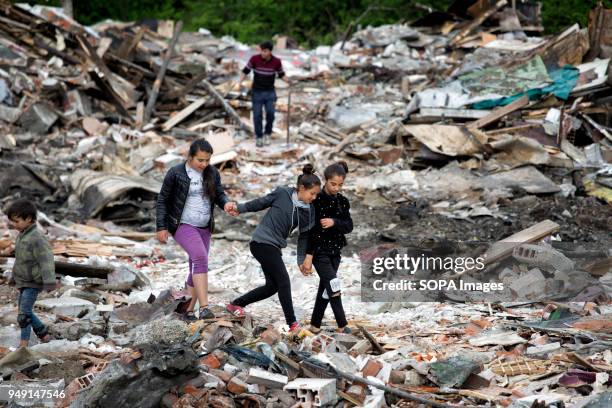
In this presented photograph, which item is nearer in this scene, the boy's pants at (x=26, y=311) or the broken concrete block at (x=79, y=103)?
the boy's pants at (x=26, y=311)

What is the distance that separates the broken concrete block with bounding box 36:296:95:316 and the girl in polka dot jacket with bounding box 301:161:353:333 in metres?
2.16

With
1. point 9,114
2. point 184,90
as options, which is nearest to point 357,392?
point 9,114

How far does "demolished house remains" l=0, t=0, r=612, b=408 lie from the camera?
5336 millimetres

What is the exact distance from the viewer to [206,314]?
20.8 ft

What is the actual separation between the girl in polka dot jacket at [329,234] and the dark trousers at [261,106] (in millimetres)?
8086

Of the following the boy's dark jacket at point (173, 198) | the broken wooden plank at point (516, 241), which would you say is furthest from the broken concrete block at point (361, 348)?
the broken wooden plank at point (516, 241)

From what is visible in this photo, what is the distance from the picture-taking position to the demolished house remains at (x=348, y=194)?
5336 millimetres

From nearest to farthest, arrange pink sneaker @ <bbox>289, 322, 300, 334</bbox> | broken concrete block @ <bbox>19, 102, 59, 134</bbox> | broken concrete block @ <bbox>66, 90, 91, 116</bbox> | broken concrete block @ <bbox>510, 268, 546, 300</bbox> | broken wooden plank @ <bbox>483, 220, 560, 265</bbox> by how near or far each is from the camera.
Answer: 1. pink sneaker @ <bbox>289, 322, 300, 334</bbox>
2. broken concrete block @ <bbox>510, 268, 546, 300</bbox>
3. broken wooden plank @ <bbox>483, 220, 560, 265</bbox>
4. broken concrete block @ <bbox>19, 102, 59, 134</bbox>
5. broken concrete block @ <bbox>66, 90, 91, 116</bbox>

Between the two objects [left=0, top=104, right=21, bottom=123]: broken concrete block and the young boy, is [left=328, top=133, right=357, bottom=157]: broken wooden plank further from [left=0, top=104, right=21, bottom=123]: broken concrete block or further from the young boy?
the young boy

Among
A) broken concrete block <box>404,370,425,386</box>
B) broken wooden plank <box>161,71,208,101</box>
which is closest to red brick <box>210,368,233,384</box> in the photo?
broken concrete block <box>404,370,425,386</box>

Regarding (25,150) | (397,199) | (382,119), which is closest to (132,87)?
(25,150)

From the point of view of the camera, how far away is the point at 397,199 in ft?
39.5

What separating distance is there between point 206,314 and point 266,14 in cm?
2404

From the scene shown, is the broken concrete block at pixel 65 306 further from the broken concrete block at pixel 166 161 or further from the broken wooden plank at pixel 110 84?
the broken wooden plank at pixel 110 84
